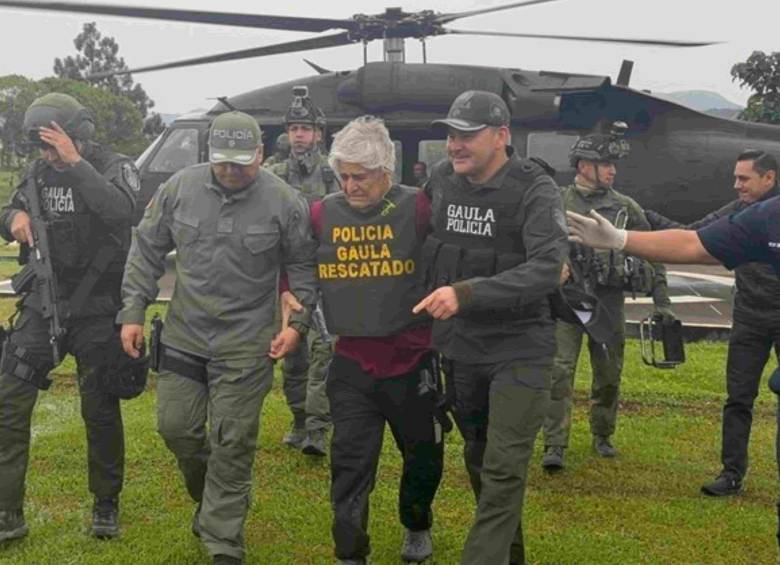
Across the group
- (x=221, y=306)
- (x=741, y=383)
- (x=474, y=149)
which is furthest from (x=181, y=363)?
(x=741, y=383)

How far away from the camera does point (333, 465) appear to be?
394 centimetres

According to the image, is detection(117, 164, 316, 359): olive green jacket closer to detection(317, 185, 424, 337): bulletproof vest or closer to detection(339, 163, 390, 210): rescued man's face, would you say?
detection(317, 185, 424, 337): bulletproof vest

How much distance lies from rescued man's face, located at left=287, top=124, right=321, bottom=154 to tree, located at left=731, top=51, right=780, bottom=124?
80.0 ft

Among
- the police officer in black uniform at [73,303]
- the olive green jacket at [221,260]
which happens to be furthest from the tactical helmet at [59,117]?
the olive green jacket at [221,260]

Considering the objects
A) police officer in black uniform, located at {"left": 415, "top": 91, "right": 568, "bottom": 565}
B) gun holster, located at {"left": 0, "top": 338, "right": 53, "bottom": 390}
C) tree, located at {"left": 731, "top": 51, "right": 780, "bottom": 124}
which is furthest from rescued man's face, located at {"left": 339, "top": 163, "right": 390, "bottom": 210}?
tree, located at {"left": 731, "top": 51, "right": 780, "bottom": 124}

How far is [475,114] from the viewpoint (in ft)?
12.4

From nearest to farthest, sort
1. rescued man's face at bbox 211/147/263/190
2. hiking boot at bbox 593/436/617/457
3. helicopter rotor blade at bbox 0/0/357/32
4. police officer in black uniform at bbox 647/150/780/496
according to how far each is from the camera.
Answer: rescued man's face at bbox 211/147/263/190
police officer in black uniform at bbox 647/150/780/496
hiking boot at bbox 593/436/617/457
helicopter rotor blade at bbox 0/0/357/32

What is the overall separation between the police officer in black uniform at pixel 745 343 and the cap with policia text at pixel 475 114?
A: 209 cm

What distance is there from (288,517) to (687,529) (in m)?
2.21

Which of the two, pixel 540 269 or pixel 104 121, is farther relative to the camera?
pixel 104 121

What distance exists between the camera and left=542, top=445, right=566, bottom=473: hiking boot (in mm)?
A: 5727

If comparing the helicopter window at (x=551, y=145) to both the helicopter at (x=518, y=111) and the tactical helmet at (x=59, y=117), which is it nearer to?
the helicopter at (x=518, y=111)

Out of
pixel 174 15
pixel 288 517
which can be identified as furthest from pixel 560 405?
pixel 174 15

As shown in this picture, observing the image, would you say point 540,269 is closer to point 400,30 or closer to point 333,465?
point 333,465
